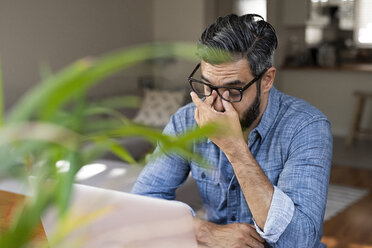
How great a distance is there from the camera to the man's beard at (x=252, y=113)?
1.48 m

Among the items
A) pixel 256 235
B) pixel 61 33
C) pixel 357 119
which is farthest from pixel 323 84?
pixel 256 235

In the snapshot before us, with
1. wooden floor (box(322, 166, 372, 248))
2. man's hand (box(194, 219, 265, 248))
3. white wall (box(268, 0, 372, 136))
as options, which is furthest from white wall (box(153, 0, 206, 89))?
man's hand (box(194, 219, 265, 248))

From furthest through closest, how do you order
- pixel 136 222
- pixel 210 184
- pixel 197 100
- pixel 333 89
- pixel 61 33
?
pixel 333 89
pixel 61 33
pixel 210 184
pixel 197 100
pixel 136 222

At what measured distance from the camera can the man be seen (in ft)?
4.11

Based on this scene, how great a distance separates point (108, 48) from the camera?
5.25 metres

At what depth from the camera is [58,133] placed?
1.12 ft

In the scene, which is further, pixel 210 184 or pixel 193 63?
pixel 193 63

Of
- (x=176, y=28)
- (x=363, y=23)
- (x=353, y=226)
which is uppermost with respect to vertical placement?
(x=176, y=28)

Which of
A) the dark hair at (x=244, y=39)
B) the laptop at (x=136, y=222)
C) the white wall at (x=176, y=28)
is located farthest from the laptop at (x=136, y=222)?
the white wall at (x=176, y=28)

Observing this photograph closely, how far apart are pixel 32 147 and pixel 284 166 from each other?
3.65ft

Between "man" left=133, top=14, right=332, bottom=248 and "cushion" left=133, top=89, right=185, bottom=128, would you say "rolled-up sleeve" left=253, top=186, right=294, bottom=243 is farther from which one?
"cushion" left=133, top=89, right=185, bottom=128

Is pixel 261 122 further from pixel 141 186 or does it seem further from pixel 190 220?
pixel 190 220

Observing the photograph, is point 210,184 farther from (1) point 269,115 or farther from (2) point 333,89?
(2) point 333,89

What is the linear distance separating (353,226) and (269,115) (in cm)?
218
